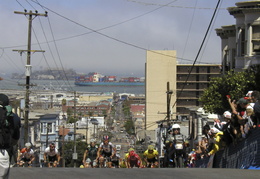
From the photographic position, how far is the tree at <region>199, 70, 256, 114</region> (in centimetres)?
3107

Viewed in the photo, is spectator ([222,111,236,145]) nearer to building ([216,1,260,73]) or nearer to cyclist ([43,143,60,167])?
cyclist ([43,143,60,167])

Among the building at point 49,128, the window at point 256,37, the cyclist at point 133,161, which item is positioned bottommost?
the building at point 49,128

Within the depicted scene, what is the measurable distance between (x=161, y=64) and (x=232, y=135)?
121 metres

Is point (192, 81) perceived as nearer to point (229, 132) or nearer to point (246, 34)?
point (246, 34)

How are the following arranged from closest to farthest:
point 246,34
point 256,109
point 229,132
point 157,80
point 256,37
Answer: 1. point 256,109
2. point 229,132
3. point 256,37
4. point 246,34
5. point 157,80

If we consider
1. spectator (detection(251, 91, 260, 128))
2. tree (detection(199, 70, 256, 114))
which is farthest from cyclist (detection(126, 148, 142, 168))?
tree (detection(199, 70, 256, 114))

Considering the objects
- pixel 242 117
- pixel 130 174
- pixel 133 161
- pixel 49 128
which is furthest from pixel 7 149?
pixel 49 128

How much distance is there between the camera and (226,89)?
3262 centimetres

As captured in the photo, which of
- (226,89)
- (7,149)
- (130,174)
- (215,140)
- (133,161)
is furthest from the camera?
(226,89)

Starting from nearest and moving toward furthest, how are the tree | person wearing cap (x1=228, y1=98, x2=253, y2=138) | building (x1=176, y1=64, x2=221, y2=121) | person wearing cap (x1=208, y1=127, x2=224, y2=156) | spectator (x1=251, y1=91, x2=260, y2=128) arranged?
spectator (x1=251, y1=91, x2=260, y2=128)
person wearing cap (x1=228, y1=98, x2=253, y2=138)
person wearing cap (x1=208, y1=127, x2=224, y2=156)
the tree
building (x1=176, y1=64, x2=221, y2=121)

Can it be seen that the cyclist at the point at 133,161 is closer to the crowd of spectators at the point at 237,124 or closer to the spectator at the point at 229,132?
Answer: the crowd of spectators at the point at 237,124

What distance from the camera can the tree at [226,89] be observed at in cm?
3107

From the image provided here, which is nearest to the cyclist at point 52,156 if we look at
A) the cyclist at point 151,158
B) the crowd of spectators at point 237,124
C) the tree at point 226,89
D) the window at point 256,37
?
the cyclist at point 151,158

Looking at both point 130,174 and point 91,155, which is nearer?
point 130,174
